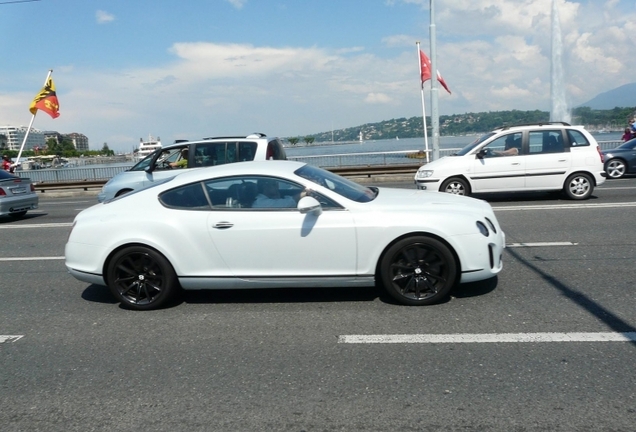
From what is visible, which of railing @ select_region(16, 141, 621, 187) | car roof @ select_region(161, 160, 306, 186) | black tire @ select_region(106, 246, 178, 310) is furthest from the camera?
railing @ select_region(16, 141, 621, 187)

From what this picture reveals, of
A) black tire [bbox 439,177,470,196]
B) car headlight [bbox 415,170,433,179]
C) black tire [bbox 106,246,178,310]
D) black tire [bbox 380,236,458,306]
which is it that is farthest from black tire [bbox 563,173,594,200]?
black tire [bbox 106,246,178,310]

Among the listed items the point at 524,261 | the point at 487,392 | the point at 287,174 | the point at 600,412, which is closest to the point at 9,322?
the point at 287,174

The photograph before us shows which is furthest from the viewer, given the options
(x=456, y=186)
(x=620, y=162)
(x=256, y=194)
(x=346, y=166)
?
(x=346, y=166)

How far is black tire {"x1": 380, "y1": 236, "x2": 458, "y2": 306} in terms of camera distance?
5410 mm

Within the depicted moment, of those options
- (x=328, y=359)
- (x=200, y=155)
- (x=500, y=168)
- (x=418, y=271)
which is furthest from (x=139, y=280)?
(x=500, y=168)

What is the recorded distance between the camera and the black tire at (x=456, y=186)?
12641 millimetres

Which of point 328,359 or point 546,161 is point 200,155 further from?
point 328,359

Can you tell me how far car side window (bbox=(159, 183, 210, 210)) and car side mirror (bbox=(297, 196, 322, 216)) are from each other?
1008mm

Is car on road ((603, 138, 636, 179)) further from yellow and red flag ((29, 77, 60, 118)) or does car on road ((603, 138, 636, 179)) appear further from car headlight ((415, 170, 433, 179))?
yellow and red flag ((29, 77, 60, 118))

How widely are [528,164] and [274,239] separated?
860cm

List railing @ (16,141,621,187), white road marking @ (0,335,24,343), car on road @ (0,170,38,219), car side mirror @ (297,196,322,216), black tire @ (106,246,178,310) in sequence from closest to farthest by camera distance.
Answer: white road marking @ (0,335,24,343) → car side mirror @ (297,196,322,216) → black tire @ (106,246,178,310) → car on road @ (0,170,38,219) → railing @ (16,141,621,187)

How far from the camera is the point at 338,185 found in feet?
20.0

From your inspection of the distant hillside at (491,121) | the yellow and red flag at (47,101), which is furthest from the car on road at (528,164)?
the yellow and red flag at (47,101)

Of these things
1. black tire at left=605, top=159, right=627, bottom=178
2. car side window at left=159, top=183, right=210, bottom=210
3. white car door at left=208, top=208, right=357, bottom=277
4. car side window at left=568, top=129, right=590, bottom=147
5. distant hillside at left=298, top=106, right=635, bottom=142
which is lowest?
black tire at left=605, top=159, right=627, bottom=178
